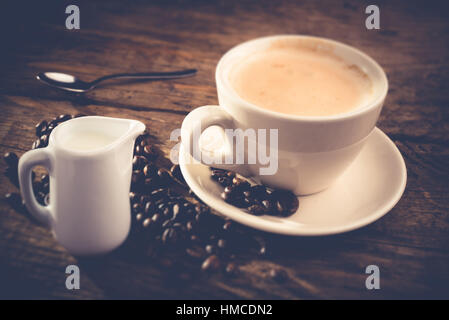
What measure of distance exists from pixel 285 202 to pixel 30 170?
1.79 ft

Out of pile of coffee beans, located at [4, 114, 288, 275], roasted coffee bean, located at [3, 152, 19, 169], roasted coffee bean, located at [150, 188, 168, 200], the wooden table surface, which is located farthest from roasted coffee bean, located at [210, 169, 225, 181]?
roasted coffee bean, located at [3, 152, 19, 169]

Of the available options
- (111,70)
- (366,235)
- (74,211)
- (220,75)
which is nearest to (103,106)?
(111,70)

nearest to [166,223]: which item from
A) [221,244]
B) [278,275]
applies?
[221,244]

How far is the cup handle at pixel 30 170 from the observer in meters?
0.78

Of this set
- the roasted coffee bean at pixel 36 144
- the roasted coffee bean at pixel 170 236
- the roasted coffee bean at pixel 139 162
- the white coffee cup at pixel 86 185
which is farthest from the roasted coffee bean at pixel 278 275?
the roasted coffee bean at pixel 36 144

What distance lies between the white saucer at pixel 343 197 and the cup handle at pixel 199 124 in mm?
87

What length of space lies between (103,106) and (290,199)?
2.38 ft

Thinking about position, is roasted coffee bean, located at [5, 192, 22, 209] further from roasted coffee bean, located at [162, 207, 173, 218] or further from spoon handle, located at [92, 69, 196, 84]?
spoon handle, located at [92, 69, 196, 84]

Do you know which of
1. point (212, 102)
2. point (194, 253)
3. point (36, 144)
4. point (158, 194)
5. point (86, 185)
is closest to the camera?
point (86, 185)

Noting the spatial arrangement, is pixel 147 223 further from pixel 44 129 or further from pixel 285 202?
pixel 44 129

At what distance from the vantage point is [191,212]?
3.13 ft

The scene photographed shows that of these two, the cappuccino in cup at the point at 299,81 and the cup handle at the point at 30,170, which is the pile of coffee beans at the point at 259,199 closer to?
the cappuccino in cup at the point at 299,81

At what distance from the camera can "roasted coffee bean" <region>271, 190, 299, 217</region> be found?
0.95 metres

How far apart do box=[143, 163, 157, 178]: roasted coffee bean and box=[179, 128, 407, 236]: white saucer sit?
3.0 inches
